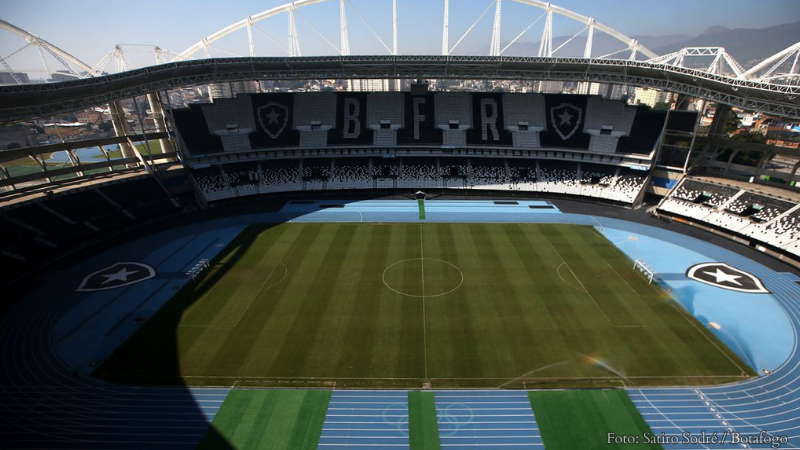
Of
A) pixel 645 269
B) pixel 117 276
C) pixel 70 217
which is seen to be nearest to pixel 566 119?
pixel 645 269

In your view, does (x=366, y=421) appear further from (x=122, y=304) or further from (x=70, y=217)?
(x=70, y=217)

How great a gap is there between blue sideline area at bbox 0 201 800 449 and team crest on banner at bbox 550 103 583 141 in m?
21.8

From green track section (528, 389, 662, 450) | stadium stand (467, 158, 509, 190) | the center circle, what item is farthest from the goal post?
stadium stand (467, 158, 509, 190)

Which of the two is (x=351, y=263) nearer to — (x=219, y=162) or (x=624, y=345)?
A: (x=624, y=345)

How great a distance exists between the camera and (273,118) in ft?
176

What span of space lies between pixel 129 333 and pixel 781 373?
38410 mm

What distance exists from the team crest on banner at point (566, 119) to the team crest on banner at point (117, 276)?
50835mm

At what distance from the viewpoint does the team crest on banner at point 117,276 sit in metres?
28.7

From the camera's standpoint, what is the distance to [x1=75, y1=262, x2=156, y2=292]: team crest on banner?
94.0 ft

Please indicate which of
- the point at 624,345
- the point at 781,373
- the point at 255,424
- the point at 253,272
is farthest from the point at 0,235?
the point at 781,373

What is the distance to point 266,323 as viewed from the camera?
2436 cm

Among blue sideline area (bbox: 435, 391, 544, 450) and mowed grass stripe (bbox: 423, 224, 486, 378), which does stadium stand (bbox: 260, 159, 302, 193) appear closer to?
mowed grass stripe (bbox: 423, 224, 486, 378)

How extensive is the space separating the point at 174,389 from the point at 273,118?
4221 cm

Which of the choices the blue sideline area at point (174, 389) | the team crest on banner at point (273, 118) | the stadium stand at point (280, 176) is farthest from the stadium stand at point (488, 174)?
the team crest on banner at point (273, 118)
